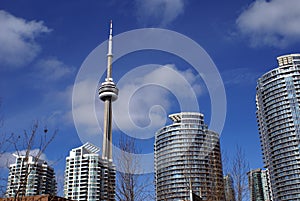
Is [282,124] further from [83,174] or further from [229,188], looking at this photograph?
[229,188]

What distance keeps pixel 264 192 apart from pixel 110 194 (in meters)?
101

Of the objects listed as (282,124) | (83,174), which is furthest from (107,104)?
(282,124)

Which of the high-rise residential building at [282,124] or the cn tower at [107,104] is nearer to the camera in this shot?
the high-rise residential building at [282,124]

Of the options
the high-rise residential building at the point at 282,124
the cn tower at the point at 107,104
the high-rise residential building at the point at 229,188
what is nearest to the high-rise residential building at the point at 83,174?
the cn tower at the point at 107,104

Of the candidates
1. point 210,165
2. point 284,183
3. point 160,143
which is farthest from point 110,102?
point 210,165

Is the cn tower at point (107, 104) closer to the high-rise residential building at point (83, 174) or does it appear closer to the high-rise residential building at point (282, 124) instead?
the high-rise residential building at point (83, 174)

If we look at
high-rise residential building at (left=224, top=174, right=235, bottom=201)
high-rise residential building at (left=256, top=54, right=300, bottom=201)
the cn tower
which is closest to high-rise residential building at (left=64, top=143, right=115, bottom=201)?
the cn tower

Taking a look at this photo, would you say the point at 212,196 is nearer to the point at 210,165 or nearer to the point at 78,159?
the point at 210,165

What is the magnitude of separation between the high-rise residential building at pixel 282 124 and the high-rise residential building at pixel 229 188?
60330 mm

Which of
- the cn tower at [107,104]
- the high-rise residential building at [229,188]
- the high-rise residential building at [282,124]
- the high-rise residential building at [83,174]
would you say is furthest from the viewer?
the cn tower at [107,104]

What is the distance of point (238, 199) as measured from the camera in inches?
571

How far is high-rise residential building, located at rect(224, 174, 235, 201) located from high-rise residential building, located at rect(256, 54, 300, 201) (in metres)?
60.3

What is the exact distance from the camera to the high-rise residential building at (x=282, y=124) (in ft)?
233

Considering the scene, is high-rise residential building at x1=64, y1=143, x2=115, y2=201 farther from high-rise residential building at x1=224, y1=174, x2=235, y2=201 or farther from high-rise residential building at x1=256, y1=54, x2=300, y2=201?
high-rise residential building at x1=224, y1=174, x2=235, y2=201
